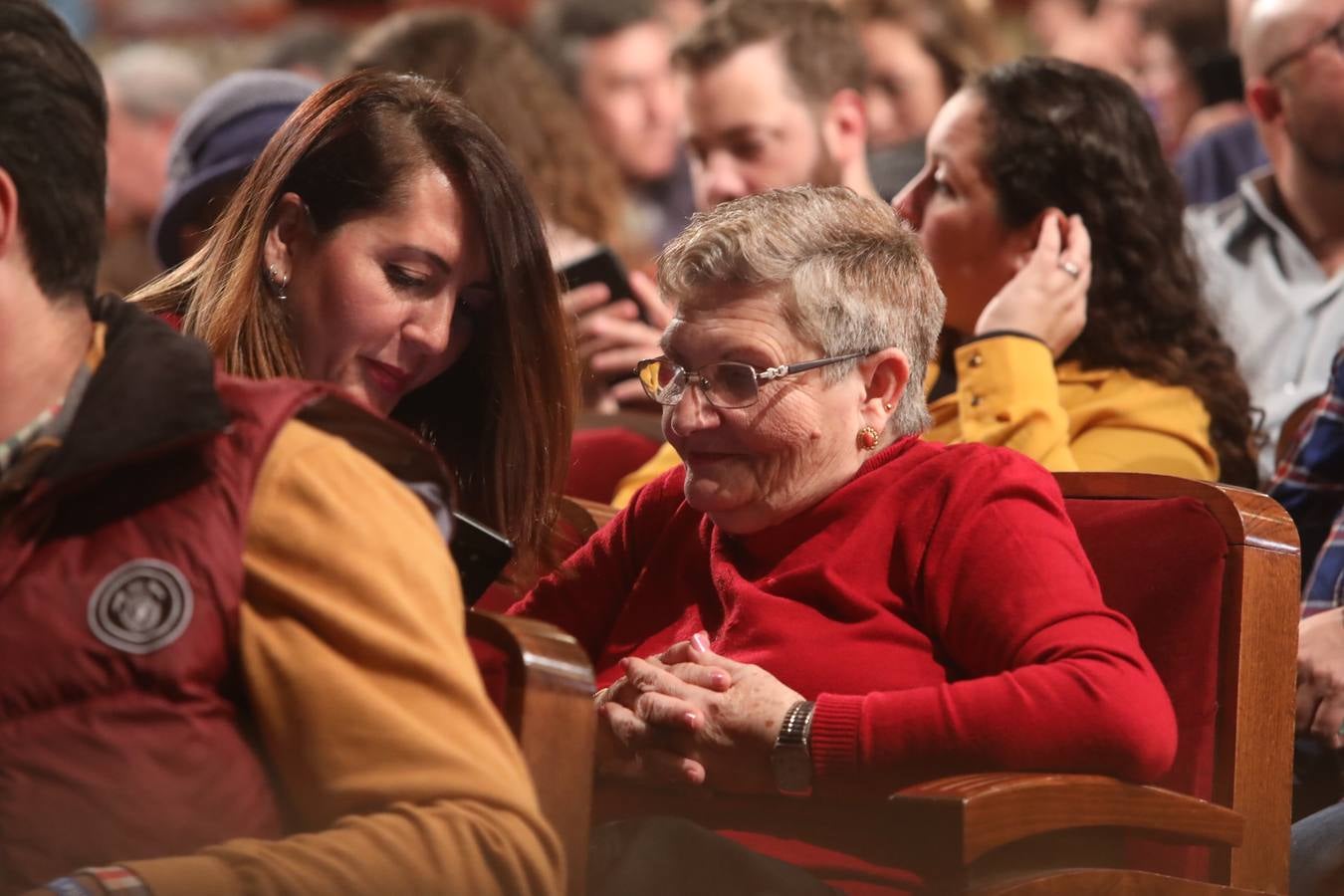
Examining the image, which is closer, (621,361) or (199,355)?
(199,355)

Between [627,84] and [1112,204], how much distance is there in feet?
9.40

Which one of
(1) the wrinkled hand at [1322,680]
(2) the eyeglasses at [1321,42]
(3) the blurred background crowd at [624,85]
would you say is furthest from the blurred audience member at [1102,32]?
(1) the wrinkled hand at [1322,680]

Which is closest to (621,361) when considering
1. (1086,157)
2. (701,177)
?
(701,177)

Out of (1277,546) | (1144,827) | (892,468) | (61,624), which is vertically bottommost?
(1144,827)

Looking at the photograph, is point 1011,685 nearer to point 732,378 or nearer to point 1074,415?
point 732,378

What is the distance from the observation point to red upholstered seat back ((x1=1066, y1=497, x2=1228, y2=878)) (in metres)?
1.77

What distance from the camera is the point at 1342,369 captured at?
90.2 inches

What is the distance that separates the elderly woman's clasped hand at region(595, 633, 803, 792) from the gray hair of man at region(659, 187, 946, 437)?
1.10 feet

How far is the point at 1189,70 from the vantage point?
16.1 feet

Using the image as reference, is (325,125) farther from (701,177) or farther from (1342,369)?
(701,177)

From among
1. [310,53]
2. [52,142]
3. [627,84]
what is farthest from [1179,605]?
[310,53]

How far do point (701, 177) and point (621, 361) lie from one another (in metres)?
0.61

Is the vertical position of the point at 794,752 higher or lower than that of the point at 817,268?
lower

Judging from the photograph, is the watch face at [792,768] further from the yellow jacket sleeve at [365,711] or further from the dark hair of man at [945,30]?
the dark hair of man at [945,30]
